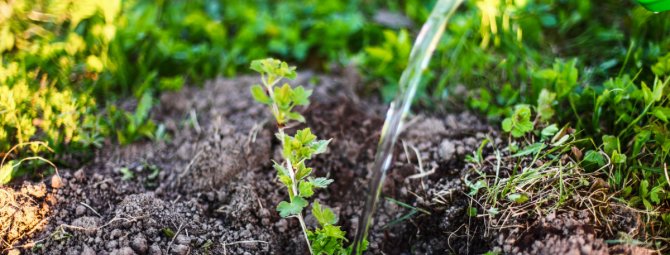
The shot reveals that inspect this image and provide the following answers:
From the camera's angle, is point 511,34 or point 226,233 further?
point 511,34

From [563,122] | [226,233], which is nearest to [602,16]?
[563,122]

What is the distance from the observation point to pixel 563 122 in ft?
6.05

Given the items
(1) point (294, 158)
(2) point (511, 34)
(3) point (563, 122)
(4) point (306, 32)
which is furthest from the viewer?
(4) point (306, 32)

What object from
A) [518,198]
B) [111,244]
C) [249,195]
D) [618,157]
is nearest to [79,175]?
[111,244]

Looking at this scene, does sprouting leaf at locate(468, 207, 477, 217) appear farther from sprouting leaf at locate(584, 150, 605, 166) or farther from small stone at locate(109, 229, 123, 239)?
small stone at locate(109, 229, 123, 239)

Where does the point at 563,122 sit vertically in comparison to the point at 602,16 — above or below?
below

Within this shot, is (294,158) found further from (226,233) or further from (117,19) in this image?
(117,19)

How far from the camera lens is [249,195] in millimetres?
1729

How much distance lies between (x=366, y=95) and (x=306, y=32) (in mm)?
520

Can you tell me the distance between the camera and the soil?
154 centimetres

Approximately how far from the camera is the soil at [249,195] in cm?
154

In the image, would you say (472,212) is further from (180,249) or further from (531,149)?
(180,249)

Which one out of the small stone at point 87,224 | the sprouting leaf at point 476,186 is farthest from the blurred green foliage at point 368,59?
the small stone at point 87,224

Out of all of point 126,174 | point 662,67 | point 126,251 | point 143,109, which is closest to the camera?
point 126,251
